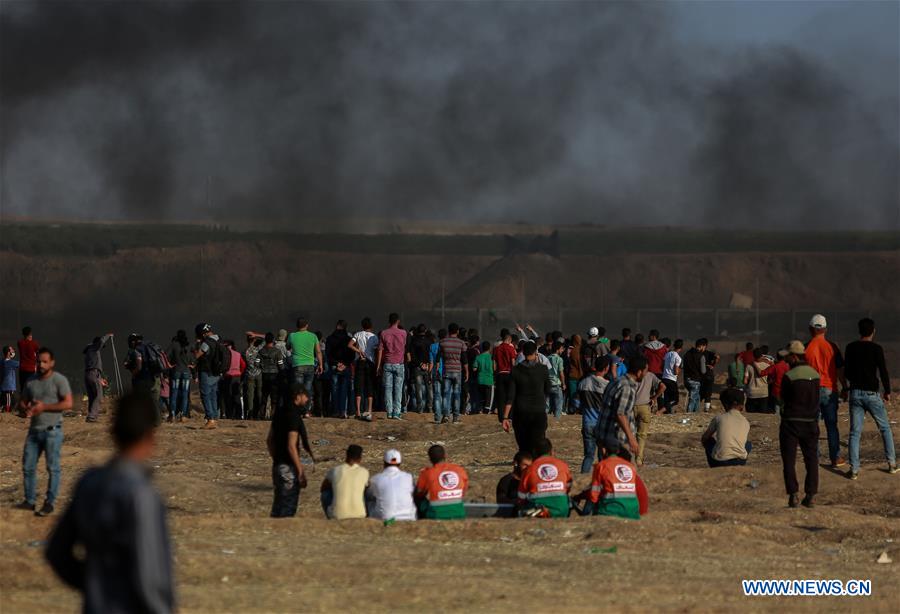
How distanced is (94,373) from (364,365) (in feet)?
14.1

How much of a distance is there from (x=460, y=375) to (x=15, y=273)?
6335 cm

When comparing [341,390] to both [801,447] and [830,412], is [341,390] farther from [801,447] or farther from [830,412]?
[801,447]

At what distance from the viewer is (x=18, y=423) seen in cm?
2398

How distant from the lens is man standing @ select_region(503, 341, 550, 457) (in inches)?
629

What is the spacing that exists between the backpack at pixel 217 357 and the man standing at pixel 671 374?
7435 mm

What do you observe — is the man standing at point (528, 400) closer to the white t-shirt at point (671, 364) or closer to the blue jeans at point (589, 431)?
the blue jeans at point (589, 431)

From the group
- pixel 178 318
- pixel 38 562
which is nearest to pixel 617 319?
pixel 178 318

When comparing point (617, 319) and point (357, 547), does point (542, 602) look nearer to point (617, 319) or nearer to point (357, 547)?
point (357, 547)

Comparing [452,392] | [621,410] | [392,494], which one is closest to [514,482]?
[621,410]

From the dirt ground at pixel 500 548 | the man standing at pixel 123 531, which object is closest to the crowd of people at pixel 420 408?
the man standing at pixel 123 531

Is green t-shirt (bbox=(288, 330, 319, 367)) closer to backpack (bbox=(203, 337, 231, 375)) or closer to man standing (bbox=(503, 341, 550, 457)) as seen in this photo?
backpack (bbox=(203, 337, 231, 375))

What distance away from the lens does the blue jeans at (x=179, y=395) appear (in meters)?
23.6

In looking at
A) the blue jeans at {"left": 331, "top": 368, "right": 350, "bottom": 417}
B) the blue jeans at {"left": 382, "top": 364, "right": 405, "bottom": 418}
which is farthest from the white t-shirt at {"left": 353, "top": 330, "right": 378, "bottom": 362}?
the blue jeans at {"left": 331, "top": 368, "right": 350, "bottom": 417}

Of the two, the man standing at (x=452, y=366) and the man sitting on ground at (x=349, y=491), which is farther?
the man standing at (x=452, y=366)
